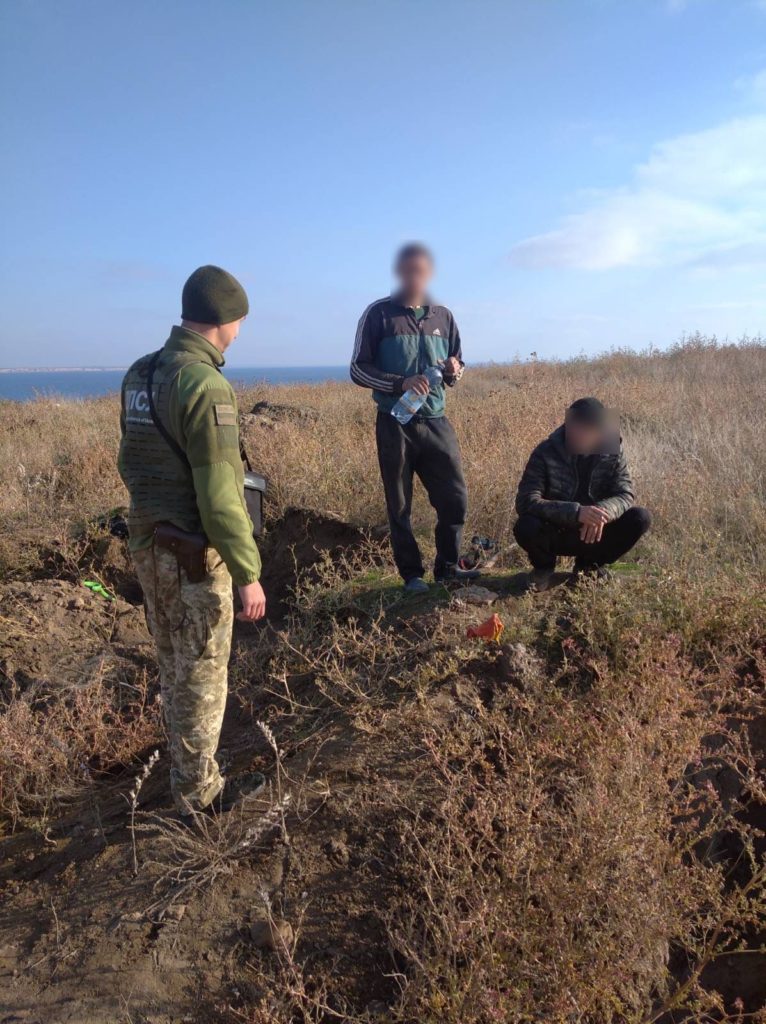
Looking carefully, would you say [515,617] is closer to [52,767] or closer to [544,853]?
[544,853]

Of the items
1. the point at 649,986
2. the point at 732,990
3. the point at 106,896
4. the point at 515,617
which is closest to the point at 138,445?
the point at 106,896

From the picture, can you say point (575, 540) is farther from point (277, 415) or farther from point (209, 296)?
point (277, 415)

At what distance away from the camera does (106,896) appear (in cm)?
247

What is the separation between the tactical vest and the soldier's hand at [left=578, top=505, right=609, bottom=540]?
83.3 inches

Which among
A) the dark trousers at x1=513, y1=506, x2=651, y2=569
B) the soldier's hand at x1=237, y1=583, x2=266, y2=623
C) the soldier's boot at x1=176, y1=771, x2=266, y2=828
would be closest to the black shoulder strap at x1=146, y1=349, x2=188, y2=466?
the soldier's hand at x1=237, y1=583, x2=266, y2=623

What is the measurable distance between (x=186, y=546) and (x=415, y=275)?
238 cm

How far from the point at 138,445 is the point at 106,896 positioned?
1574mm

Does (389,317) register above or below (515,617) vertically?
above

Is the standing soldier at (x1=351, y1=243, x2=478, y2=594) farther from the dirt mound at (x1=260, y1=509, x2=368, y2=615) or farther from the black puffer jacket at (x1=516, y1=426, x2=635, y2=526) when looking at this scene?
the dirt mound at (x1=260, y1=509, x2=368, y2=615)

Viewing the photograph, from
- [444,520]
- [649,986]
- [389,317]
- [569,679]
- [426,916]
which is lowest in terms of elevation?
[649,986]

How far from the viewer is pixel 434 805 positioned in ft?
8.61

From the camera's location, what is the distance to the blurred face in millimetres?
4145

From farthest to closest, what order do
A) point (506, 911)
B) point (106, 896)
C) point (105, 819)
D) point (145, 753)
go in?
point (145, 753) → point (105, 819) → point (106, 896) → point (506, 911)

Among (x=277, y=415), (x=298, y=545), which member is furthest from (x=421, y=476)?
(x=277, y=415)
